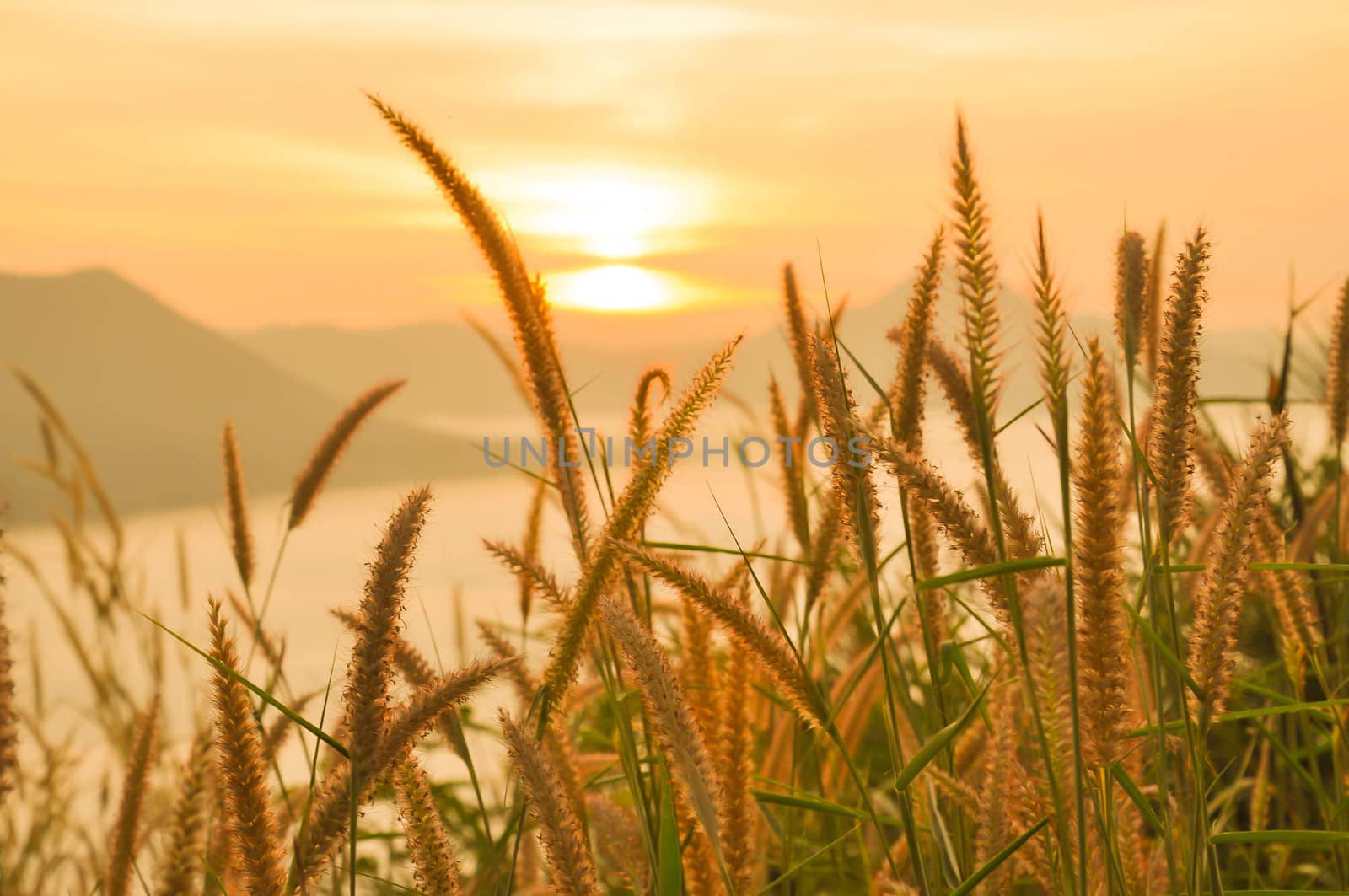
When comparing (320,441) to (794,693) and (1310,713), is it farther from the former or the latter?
(1310,713)

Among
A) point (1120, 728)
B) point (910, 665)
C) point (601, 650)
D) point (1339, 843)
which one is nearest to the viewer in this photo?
point (1120, 728)

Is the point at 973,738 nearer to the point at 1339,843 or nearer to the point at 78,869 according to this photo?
the point at 1339,843

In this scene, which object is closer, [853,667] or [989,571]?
[989,571]

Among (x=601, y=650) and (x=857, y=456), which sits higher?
(x=857, y=456)

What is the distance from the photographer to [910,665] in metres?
2.02

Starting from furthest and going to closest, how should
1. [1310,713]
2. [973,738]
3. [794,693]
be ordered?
[1310,713] < [973,738] < [794,693]

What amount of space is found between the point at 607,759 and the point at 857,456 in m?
0.93

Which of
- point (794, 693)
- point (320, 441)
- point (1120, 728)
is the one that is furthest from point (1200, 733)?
point (320, 441)

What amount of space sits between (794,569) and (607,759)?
1.29ft

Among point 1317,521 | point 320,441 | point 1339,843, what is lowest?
point 1339,843

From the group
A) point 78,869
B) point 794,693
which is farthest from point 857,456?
point 78,869

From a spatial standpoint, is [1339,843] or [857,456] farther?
[1339,843]

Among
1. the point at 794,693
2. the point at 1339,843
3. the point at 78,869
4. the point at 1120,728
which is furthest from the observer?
the point at 78,869

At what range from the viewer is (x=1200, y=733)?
824 mm
